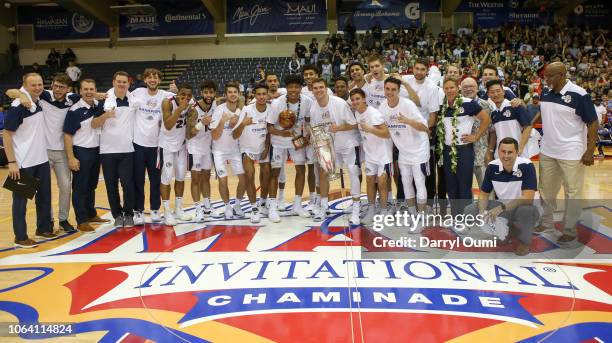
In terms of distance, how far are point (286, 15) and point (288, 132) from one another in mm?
19016

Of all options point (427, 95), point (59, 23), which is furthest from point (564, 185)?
point (59, 23)

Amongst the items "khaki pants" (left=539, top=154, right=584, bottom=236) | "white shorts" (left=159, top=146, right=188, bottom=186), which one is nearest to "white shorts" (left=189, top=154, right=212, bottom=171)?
"white shorts" (left=159, top=146, right=188, bottom=186)

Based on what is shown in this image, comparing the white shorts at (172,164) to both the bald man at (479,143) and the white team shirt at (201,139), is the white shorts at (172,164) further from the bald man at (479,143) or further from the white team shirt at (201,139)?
the bald man at (479,143)

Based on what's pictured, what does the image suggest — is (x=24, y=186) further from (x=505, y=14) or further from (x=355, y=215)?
(x=505, y=14)

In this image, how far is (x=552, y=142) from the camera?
4.99 meters

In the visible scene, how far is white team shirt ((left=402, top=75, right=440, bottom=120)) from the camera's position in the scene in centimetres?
565

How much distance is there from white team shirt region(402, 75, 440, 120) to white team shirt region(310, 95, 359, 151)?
34.2 inches

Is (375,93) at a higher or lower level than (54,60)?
lower

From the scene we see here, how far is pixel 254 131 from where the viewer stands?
19.7 ft

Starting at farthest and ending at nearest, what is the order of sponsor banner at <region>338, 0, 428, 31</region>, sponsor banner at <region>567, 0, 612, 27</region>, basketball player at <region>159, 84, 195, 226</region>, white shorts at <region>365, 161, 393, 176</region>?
sponsor banner at <region>567, 0, 612, 27</region>, sponsor banner at <region>338, 0, 428, 31</region>, basketball player at <region>159, 84, 195, 226</region>, white shorts at <region>365, 161, 393, 176</region>

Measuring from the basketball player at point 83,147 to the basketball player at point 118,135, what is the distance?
16cm

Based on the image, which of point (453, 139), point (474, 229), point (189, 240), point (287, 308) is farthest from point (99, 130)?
point (474, 229)

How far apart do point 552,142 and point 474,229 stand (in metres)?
1.29

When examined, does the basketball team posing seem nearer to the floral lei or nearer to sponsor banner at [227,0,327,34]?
the floral lei
